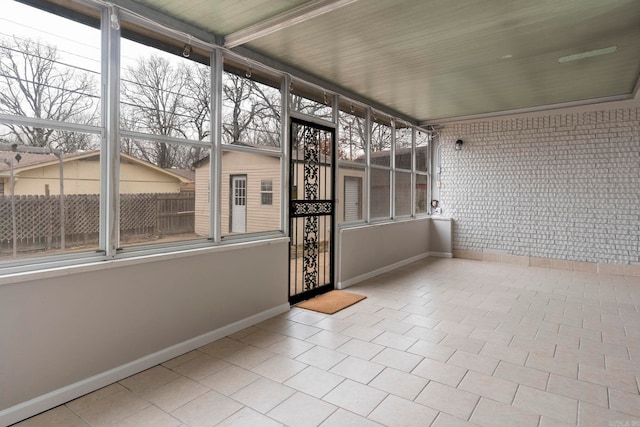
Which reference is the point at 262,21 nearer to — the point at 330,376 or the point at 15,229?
the point at 15,229

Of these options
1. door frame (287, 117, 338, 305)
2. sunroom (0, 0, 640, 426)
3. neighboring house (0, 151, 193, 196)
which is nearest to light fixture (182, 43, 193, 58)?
sunroom (0, 0, 640, 426)

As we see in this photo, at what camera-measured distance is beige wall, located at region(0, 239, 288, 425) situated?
216cm

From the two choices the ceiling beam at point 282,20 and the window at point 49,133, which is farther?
the ceiling beam at point 282,20

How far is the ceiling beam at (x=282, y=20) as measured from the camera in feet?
8.92

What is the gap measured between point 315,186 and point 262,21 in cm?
211

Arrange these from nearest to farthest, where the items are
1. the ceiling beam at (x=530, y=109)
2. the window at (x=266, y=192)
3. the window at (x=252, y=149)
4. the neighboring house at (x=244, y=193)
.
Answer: the neighboring house at (x=244, y=193), the window at (x=252, y=149), the window at (x=266, y=192), the ceiling beam at (x=530, y=109)

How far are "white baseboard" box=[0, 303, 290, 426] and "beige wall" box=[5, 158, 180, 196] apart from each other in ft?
4.13

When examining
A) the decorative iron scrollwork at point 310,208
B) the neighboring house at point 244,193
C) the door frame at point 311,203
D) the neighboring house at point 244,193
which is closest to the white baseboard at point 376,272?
the door frame at point 311,203

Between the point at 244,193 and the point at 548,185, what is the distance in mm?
5643

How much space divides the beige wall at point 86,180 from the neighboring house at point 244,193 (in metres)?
0.30

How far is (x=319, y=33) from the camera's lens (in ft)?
11.0

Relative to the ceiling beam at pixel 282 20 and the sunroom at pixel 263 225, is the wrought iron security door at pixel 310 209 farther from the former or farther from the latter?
the ceiling beam at pixel 282 20

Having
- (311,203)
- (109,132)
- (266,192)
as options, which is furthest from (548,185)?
(109,132)

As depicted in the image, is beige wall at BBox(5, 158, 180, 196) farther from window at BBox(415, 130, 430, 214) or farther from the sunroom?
window at BBox(415, 130, 430, 214)
